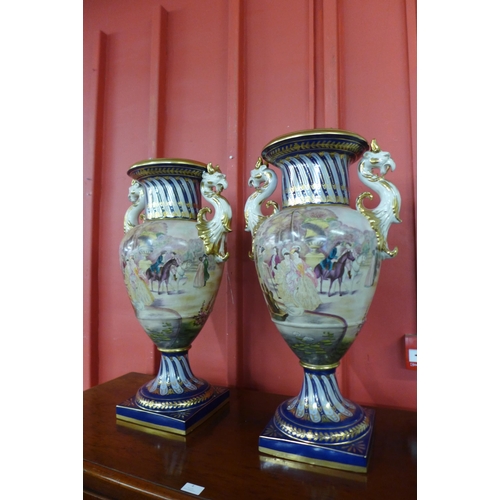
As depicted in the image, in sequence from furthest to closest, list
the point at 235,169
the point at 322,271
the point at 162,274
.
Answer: the point at 235,169
the point at 162,274
the point at 322,271

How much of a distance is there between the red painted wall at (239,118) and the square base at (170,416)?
0.23 meters

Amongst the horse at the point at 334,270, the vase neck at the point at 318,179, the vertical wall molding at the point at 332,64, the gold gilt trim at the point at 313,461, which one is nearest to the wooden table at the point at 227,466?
the gold gilt trim at the point at 313,461

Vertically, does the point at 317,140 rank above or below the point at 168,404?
above

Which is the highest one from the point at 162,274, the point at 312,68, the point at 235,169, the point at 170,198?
the point at 312,68

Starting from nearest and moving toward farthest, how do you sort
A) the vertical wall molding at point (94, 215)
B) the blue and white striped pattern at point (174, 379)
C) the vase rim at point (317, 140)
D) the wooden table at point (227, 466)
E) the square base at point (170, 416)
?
1. the wooden table at point (227, 466)
2. the vase rim at point (317, 140)
3. the square base at point (170, 416)
4. the blue and white striped pattern at point (174, 379)
5. the vertical wall molding at point (94, 215)

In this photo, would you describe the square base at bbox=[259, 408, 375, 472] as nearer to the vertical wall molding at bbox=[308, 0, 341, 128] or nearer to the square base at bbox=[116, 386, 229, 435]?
the square base at bbox=[116, 386, 229, 435]

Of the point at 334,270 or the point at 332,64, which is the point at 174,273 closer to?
the point at 334,270

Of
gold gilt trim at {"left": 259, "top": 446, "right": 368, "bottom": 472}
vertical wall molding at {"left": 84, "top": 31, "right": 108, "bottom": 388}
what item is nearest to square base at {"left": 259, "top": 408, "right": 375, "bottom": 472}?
gold gilt trim at {"left": 259, "top": 446, "right": 368, "bottom": 472}

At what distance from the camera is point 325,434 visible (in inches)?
26.6

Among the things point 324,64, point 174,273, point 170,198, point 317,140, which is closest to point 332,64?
point 324,64

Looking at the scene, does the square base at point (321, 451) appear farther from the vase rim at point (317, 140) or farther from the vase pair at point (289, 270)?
the vase rim at point (317, 140)

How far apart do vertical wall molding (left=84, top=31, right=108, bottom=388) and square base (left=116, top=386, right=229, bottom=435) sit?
0.57m

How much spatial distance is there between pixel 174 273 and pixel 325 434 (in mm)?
470

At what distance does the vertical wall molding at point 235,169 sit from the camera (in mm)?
1109
